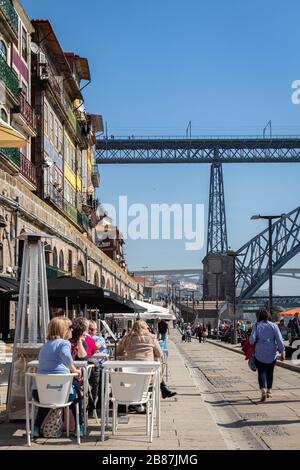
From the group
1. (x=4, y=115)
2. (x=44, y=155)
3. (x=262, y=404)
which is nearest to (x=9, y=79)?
(x=4, y=115)

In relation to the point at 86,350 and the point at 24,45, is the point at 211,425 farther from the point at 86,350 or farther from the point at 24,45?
the point at 24,45

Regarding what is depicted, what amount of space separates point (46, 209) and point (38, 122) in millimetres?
10307

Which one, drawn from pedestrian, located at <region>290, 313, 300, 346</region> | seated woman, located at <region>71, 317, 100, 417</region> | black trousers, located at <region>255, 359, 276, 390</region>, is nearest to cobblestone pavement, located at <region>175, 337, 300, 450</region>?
black trousers, located at <region>255, 359, 276, 390</region>

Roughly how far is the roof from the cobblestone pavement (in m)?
21.5

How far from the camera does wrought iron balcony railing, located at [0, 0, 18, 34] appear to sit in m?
29.0

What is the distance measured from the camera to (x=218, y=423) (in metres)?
11.5

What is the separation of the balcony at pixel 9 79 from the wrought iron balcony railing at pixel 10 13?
5.86ft

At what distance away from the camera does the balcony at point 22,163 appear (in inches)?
1140

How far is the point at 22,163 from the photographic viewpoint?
32.3 meters

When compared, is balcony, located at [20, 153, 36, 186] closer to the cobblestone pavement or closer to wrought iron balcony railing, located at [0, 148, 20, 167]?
wrought iron balcony railing, located at [0, 148, 20, 167]

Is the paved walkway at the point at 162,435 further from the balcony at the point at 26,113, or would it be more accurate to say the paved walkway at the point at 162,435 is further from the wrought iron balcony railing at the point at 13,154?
the balcony at the point at 26,113

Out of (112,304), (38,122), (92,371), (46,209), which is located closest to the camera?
(92,371)
